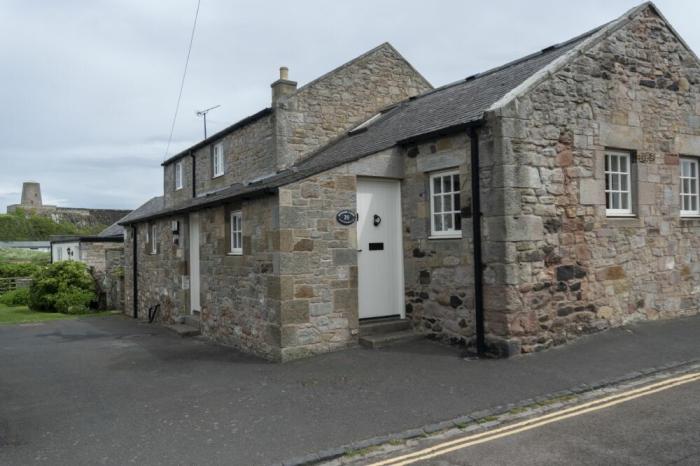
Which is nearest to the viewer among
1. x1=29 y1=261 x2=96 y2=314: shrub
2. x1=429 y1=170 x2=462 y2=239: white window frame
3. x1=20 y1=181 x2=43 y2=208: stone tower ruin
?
x1=429 y1=170 x2=462 y2=239: white window frame

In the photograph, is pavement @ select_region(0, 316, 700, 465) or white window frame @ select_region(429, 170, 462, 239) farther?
white window frame @ select_region(429, 170, 462, 239)

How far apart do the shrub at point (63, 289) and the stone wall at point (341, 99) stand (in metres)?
13.2

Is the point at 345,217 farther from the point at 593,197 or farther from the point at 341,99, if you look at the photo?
the point at 341,99

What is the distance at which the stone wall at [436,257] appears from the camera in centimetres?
921

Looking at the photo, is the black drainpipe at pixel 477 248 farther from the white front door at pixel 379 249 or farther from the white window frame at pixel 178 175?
the white window frame at pixel 178 175

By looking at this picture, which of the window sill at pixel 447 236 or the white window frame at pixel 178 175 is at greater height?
the white window frame at pixel 178 175

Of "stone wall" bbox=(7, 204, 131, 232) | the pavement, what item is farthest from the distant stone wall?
the pavement

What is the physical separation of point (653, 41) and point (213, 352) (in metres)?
10.6

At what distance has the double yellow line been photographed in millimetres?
5180

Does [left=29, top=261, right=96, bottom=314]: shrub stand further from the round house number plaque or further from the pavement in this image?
the round house number plaque

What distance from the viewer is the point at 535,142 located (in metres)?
8.88

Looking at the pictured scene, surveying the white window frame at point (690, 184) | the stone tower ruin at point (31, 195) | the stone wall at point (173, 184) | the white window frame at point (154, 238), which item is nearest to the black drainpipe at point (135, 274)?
the white window frame at point (154, 238)

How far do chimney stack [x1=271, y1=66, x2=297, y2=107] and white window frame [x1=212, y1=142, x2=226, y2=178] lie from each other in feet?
10.7

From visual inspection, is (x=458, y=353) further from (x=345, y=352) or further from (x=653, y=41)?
(x=653, y=41)
